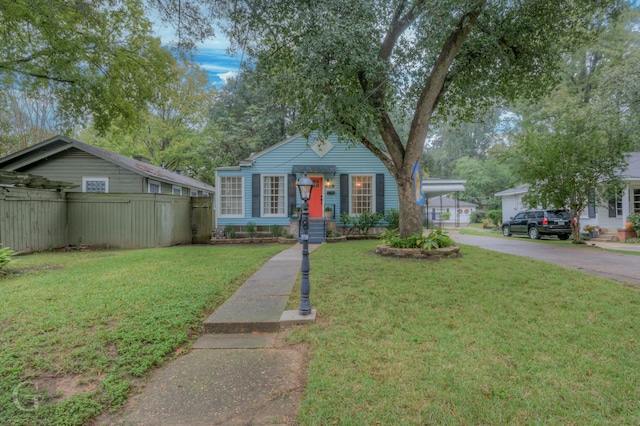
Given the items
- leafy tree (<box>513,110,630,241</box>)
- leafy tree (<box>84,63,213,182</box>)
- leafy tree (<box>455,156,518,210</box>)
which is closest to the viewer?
leafy tree (<box>513,110,630,241</box>)

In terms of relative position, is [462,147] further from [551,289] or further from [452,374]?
[452,374]

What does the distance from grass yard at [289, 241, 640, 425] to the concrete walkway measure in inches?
8.4

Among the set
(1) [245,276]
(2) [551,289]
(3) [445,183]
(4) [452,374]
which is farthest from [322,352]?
(3) [445,183]

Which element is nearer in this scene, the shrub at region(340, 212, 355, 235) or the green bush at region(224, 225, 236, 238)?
the shrub at region(340, 212, 355, 235)

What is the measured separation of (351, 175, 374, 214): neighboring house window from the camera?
13.4 m

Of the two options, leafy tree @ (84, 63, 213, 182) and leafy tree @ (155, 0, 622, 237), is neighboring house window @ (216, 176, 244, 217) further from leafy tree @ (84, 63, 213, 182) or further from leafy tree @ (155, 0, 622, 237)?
leafy tree @ (84, 63, 213, 182)

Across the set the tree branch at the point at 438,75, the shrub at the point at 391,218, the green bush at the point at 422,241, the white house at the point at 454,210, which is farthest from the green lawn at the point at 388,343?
the white house at the point at 454,210

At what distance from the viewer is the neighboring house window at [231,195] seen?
13555 mm

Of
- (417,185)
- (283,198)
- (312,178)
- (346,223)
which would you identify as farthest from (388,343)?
(283,198)

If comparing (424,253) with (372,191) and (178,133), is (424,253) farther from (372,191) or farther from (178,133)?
(178,133)

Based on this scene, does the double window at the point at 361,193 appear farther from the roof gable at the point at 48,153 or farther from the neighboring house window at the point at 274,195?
the roof gable at the point at 48,153

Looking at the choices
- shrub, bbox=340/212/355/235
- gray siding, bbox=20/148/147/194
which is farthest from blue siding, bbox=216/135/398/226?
gray siding, bbox=20/148/147/194

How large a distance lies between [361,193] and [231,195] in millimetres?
5659

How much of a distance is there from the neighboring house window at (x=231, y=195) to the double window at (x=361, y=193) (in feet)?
16.0
